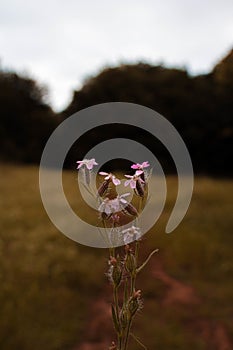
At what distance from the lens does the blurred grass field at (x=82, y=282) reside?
5348 mm

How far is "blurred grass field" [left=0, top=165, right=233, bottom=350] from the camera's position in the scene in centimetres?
535

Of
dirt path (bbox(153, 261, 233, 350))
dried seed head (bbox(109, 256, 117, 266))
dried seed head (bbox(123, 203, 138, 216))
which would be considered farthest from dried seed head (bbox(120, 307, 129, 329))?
dirt path (bbox(153, 261, 233, 350))

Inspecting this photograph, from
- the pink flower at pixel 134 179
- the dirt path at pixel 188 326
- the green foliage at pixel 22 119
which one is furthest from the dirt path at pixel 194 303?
the green foliage at pixel 22 119

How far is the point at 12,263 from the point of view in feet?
22.1

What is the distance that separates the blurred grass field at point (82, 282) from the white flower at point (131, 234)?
4.11 metres

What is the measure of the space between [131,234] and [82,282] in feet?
19.2

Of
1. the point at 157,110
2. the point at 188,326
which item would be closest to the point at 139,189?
the point at 188,326

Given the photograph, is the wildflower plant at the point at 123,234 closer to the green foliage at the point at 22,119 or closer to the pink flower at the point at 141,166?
the pink flower at the point at 141,166

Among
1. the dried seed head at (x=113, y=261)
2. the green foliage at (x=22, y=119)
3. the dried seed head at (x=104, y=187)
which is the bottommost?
the dried seed head at (x=113, y=261)

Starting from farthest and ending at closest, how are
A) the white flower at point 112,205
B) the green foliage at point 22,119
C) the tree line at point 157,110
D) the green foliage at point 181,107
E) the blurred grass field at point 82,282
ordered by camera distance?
1. the green foliage at point 22,119
2. the tree line at point 157,110
3. the green foliage at point 181,107
4. the blurred grass field at point 82,282
5. the white flower at point 112,205

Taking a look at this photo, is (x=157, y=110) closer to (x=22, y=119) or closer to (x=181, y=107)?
(x=181, y=107)

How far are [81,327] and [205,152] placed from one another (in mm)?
16580

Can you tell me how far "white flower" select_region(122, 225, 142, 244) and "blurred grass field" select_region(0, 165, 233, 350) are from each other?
13.5 feet

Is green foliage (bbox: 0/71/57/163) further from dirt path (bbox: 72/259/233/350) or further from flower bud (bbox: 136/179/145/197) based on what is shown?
flower bud (bbox: 136/179/145/197)
